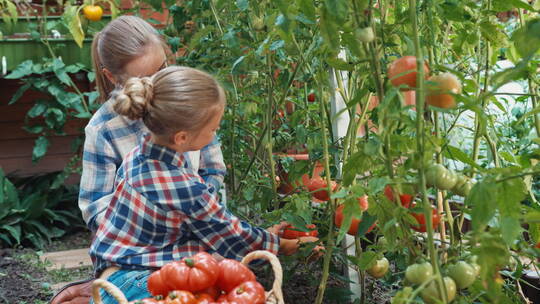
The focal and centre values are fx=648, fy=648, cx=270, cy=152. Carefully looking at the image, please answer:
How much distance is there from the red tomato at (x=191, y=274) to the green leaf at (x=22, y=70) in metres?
2.64

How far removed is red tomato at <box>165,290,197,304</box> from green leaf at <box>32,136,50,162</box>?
2752 millimetres

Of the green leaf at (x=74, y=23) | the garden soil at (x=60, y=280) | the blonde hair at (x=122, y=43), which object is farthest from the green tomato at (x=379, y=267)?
the green leaf at (x=74, y=23)

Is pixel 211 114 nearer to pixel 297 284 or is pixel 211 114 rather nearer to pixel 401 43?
pixel 401 43

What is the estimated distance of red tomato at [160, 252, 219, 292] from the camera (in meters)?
1.34

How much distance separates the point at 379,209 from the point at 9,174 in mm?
3335

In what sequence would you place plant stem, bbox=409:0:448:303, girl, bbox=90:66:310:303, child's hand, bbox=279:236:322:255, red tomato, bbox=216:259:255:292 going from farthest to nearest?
child's hand, bbox=279:236:322:255 < girl, bbox=90:66:310:303 < red tomato, bbox=216:259:255:292 < plant stem, bbox=409:0:448:303

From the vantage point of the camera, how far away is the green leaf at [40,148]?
Answer: 149 inches

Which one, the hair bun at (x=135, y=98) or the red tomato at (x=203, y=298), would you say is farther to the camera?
the hair bun at (x=135, y=98)

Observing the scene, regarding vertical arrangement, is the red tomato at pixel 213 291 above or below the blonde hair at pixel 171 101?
below

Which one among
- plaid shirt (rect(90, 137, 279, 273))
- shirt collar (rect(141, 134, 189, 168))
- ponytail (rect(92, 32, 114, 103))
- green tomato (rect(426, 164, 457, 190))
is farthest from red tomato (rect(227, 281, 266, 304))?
ponytail (rect(92, 32, 114, 103))

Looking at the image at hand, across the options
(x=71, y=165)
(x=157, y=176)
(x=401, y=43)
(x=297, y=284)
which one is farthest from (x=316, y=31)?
(x=71, y=165)

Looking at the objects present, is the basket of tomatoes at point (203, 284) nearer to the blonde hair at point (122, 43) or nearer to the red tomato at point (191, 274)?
the red tomato at point (191, 274)

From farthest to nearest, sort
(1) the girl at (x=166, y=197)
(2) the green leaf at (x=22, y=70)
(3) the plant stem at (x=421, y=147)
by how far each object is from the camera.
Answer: (2) the green leaf at (x=22, y=70) < (1) the girl at (x=166, y=197) < (3) the plant stem at (x=421, y=147)

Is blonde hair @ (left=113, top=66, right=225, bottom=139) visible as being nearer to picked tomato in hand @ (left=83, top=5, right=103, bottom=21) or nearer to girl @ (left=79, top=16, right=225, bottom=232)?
girl @ (left=79, top=16, right=225, bottom=232)
